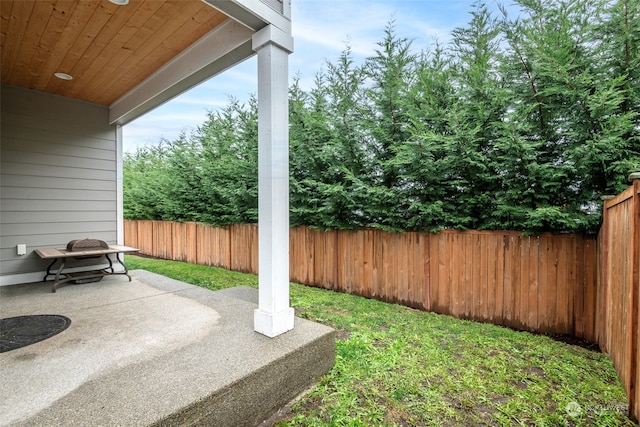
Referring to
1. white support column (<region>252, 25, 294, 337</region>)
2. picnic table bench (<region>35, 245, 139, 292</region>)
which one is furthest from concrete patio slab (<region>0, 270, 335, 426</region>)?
picnic table bench (<region>35, 245, 139, 292</region>)

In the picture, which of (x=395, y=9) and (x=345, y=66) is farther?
(x=345, y=66)

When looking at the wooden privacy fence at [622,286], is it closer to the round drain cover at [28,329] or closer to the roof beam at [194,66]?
the roof beam at [194,66]

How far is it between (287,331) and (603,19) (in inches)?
171

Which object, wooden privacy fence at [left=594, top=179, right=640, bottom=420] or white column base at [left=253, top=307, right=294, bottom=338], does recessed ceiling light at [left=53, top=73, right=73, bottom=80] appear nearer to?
white column base at [left=253, top=307, right=294, bottom=338]

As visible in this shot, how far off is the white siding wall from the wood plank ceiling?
0.47 meters

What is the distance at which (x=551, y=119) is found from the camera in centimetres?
331

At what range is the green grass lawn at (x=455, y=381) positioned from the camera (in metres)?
1.95

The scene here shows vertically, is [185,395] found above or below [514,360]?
above

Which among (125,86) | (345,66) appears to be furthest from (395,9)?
(125,86)

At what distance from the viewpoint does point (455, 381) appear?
92.6 inches

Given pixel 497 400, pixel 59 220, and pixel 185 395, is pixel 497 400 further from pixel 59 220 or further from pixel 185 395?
pixel 59 220

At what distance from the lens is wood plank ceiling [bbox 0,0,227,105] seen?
234cm

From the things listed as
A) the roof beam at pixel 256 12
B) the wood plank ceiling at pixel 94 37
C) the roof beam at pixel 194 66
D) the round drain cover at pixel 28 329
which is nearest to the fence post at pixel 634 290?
the roof beam at pixel 256 12

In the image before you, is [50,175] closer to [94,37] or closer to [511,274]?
[94,37]
